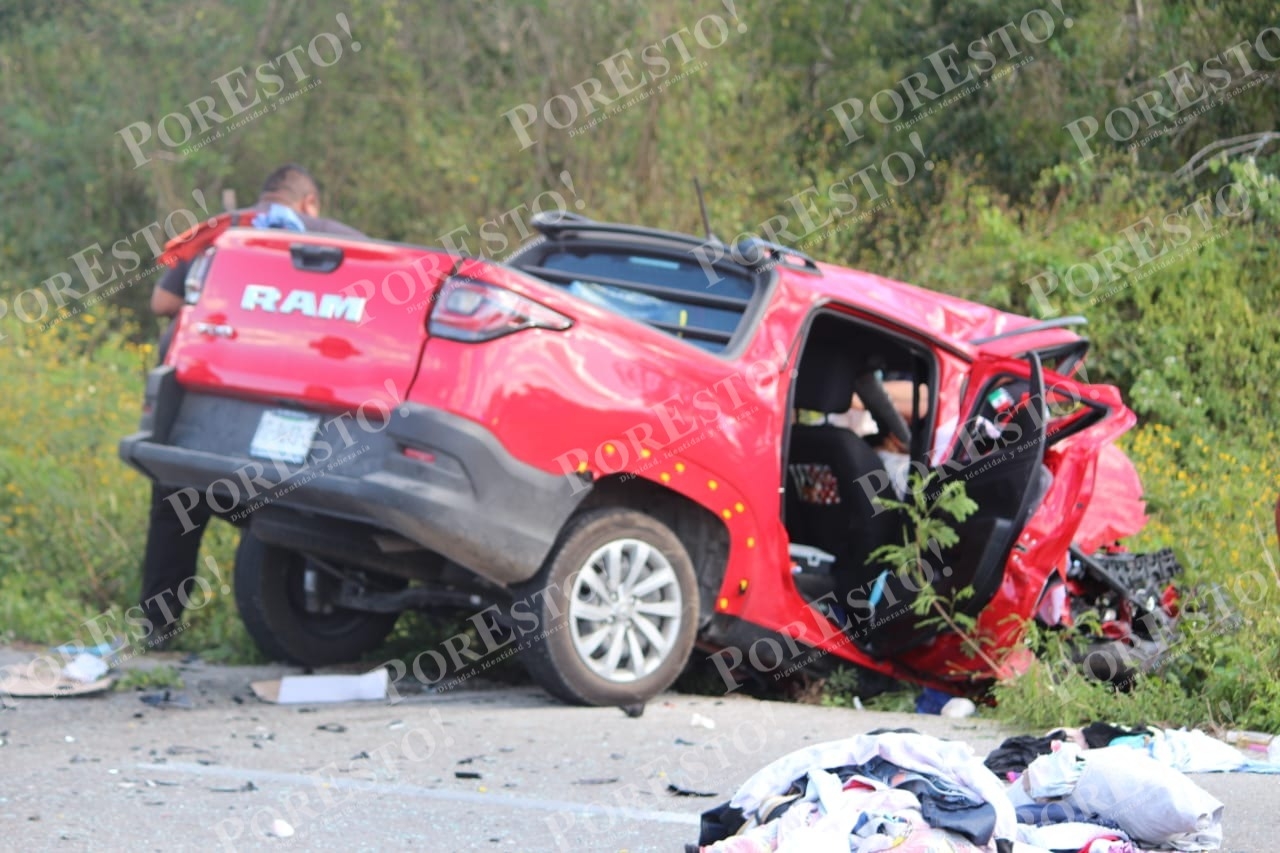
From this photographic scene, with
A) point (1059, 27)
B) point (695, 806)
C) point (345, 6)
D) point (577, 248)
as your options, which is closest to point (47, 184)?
point (345, 6)

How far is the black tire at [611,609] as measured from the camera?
21.8ft

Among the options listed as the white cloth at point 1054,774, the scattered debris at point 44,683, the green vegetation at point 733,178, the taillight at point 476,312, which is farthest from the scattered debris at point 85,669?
the white cloth at point 1054,774

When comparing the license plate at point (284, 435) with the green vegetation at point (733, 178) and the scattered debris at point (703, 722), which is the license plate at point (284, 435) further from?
the green vegetation at point (733, 178)

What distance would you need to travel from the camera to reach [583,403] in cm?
657

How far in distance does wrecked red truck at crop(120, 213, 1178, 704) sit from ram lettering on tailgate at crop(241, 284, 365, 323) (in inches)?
0.5

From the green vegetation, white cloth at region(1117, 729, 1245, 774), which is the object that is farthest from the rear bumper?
white cloth at region(1117, 729, 1245, 774)

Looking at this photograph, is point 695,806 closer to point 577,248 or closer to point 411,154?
point 577,248

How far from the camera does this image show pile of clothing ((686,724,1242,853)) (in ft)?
13.3

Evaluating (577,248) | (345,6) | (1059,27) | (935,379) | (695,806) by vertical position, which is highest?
(345,6)

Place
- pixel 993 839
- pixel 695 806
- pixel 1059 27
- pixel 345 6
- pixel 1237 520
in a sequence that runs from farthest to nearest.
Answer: pixel 345 6, pixel 1059 27, pixel 1237 520, pixel 695 806, pixel 993 839

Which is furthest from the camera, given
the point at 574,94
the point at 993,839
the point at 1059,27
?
the point at 574,94

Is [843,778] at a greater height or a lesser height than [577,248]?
lesser

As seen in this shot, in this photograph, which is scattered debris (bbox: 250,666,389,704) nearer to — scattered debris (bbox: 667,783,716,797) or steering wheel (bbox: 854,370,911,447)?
scattered debris (bbox: 667,783,716,797)

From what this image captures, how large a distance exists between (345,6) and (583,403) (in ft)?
50.4
